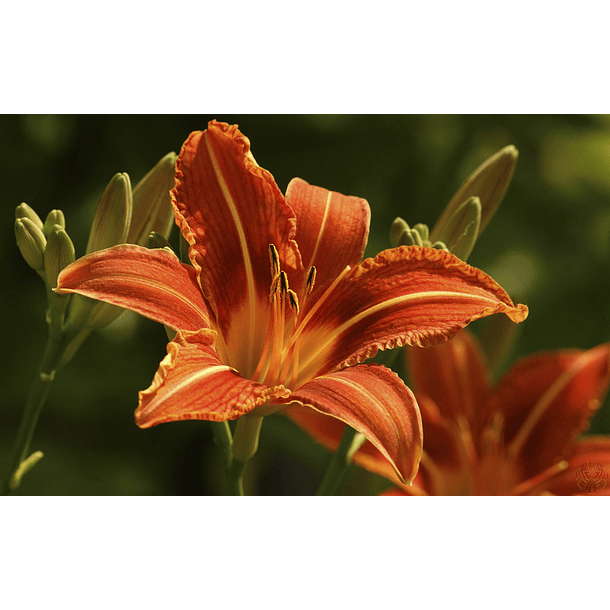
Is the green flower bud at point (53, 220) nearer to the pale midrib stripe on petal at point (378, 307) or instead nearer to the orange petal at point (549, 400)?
the pale midrib stripe on petal at point (378, 307)

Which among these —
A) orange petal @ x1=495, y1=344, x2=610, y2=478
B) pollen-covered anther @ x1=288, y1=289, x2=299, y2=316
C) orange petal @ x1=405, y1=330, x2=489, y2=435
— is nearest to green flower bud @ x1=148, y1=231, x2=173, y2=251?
pollen-covered anther @ x1=288, y1=289, x2=299, y2=316

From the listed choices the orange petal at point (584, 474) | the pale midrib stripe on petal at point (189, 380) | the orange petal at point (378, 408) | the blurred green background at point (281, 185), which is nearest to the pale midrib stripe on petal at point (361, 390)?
the orange petal at point (378, 408)

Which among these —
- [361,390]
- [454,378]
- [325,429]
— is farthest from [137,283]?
[454,378]

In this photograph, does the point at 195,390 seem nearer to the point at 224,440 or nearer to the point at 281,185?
the point at 224,440

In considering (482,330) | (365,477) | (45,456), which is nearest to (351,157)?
(482,330)

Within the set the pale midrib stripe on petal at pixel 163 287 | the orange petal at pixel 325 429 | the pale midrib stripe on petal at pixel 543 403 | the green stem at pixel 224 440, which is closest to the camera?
the pale midrib stripe on petal at pixel 163 287

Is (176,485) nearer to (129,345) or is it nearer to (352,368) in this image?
(129,345)

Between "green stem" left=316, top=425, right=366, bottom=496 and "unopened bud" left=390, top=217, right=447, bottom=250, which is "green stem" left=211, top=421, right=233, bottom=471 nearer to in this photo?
"green stem" left=316, top=425, right=366, bottom=496
